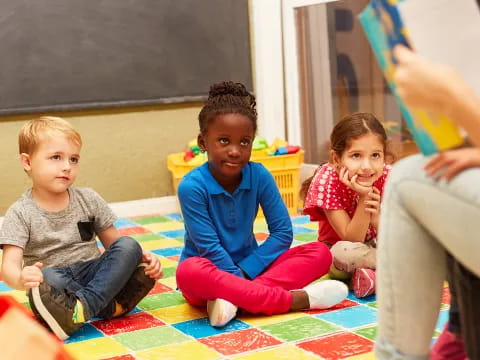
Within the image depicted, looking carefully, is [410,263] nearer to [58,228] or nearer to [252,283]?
[252,283]

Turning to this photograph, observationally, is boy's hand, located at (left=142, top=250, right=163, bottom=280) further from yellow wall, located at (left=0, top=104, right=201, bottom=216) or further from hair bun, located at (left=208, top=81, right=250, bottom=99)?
yellow wall, located at (left=0, top=104, right=201, bottom=216)

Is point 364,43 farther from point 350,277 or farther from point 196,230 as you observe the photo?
point 196,230

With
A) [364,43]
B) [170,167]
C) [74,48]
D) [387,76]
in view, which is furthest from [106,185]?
[387,76]

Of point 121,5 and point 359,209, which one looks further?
point 121,5

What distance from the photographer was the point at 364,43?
10.9ft

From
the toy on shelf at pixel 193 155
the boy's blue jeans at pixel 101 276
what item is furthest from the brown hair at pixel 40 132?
the toy on shelf at pixel 193 155

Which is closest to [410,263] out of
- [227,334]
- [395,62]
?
[395,62]

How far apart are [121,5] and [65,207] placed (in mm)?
1542

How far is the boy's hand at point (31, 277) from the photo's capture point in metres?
1.54

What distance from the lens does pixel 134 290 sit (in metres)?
1.71

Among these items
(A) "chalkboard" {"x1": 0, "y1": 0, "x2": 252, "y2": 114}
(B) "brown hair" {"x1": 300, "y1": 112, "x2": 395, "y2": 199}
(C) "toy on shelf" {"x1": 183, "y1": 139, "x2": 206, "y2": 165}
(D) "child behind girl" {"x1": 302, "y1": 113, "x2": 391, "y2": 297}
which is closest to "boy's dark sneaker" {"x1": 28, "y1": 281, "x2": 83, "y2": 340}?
(D) "child behind girl" {"x1": 302, "y1": 113, "x2": 391, "y2": 297}

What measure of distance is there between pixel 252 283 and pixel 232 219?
0.63 ft

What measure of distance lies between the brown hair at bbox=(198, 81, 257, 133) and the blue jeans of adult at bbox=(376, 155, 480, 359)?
0.83m

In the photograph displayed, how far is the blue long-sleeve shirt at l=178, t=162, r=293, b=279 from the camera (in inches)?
68.0
